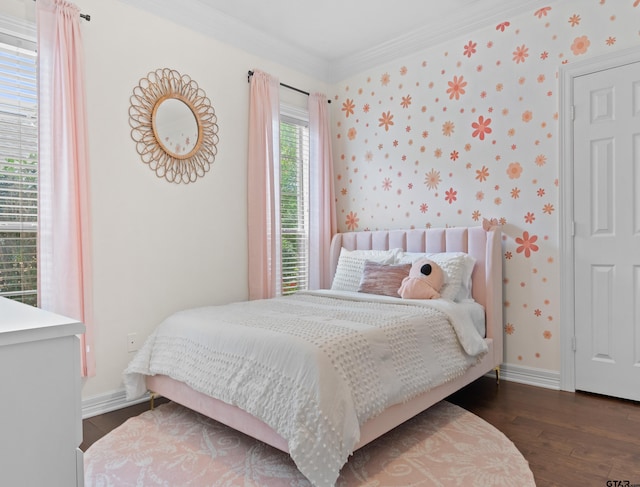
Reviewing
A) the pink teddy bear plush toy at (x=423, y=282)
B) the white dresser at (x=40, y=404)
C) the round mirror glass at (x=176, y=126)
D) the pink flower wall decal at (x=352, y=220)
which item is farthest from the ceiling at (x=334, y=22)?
the white dresser at (x=40, y=404)

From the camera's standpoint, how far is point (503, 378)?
127 inches

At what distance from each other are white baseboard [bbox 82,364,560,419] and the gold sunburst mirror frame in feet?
4.98

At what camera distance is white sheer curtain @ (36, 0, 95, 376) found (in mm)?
2449

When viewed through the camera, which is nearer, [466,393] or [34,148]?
[34,148]

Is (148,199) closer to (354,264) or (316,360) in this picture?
(354,264)

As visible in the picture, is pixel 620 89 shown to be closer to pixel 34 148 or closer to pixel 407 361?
pixel 407 361

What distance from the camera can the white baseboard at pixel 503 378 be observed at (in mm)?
2617

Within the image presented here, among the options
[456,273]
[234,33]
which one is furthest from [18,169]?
[456,273]

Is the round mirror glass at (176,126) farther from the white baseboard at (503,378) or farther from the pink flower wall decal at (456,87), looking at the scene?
the pink flower wall decal at (456,87)

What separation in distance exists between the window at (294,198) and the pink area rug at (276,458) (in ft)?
6.01

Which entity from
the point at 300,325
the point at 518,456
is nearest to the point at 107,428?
the point at 300,325

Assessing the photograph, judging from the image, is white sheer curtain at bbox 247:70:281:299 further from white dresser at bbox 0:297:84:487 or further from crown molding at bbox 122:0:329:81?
white dresser at bbox 0:297:84:487

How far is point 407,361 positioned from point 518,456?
0.65 metres

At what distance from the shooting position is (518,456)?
78.5 inches
